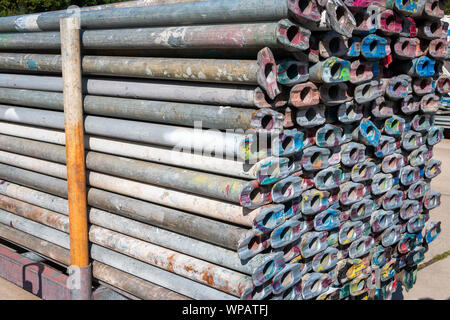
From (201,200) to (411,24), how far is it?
2.41 m

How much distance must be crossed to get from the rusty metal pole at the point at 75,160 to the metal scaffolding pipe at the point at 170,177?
0.20 meters

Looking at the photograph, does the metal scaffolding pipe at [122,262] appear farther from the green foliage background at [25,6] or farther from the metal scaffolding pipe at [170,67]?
the green foliage background at [25,6]

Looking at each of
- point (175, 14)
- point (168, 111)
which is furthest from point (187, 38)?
point (168, 111)

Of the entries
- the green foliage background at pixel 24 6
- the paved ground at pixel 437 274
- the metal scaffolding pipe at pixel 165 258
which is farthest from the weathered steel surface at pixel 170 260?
the green foliage background at pixel 24 6

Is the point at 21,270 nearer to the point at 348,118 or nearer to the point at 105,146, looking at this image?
the point at 105,146

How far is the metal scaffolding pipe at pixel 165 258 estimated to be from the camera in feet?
12.1

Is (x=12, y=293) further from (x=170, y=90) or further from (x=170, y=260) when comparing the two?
(x=170, y=90)

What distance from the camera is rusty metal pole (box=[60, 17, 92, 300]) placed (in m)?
4.24

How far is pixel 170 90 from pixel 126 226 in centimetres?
127

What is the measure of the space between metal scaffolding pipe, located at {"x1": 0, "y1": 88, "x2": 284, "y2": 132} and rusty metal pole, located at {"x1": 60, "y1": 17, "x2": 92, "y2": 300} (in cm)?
19

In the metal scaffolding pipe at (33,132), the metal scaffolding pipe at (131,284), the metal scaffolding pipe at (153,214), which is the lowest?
the metal scaffolding pipe at (131,284)

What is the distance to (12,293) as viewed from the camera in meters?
5.22

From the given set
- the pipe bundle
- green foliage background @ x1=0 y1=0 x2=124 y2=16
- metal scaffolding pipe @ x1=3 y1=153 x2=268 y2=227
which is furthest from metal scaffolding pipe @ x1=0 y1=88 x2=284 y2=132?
green foliage background @ x1=0 y1=0 x2=124 y2=16

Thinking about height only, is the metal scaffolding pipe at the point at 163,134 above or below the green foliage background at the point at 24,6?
below
